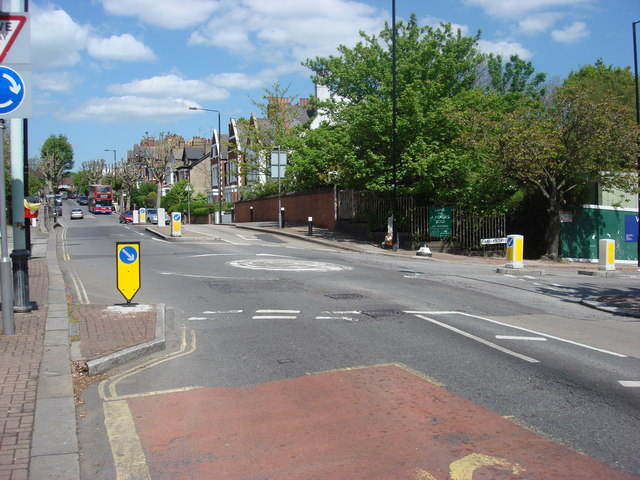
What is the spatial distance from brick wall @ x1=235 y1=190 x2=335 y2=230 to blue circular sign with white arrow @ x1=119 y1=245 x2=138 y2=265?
73.3 ft

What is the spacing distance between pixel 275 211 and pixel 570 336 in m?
34.2

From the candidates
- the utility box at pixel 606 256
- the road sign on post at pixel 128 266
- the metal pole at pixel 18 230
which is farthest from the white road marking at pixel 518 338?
the utility box at pixel 606 256

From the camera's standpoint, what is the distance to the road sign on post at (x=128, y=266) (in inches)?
395

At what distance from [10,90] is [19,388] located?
3960mm

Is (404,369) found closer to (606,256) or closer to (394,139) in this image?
(606,256)

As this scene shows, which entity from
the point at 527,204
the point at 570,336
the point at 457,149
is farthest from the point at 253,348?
the point at 527,204

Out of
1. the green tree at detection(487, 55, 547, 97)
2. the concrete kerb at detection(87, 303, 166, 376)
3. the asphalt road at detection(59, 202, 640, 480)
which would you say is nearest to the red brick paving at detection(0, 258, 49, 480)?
the asphalt road at detection(59, 202, 640, 480)

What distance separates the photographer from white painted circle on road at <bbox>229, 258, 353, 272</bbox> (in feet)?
55.6

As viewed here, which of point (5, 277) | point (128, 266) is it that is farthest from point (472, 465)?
point (128, 266)

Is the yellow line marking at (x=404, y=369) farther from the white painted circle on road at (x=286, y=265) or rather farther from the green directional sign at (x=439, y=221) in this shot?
the green directional sign at (x=439, y=221)

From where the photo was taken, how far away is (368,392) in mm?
6047

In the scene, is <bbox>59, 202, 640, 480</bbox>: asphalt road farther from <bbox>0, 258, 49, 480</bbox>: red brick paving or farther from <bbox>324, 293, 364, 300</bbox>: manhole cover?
<bbox>0, 258, 49, 480</bbox>: red brick paving

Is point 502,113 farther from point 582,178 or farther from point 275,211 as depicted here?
point 275,211

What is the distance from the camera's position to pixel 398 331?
8992 millimetres
